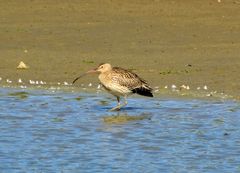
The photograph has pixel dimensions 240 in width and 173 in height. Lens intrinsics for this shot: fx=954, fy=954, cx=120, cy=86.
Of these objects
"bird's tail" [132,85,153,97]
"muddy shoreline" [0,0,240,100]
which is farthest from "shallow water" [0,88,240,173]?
"muddy shoreline" [0,0,240,100]

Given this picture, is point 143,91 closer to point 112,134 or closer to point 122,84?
point 122,84

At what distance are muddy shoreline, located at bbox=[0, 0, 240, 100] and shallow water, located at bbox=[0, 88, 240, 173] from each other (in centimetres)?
139

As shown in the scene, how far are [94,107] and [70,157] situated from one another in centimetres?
377

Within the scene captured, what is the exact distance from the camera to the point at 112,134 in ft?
37.4

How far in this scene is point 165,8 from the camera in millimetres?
24000

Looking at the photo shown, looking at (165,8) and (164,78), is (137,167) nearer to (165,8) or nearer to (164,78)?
(164,78)

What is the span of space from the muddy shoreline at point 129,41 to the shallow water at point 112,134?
1.39 m

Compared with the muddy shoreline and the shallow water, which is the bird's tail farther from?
the muddy shoreline

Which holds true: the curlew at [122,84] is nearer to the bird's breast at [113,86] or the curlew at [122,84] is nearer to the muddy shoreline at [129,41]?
the bird's breast at [113,86]

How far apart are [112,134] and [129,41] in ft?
30.5

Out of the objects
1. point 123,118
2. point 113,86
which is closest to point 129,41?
point 113,86

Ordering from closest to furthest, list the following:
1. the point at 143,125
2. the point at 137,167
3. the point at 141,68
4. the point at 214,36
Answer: the point at 137,167 < the point at 143,125 < the point at 141,68 < the point at 214,36

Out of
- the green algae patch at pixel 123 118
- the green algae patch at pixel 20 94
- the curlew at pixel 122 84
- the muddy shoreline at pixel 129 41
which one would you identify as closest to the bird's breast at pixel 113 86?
the curlew at pixel 122 84

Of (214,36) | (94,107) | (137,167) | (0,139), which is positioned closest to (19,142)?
(0,139)
